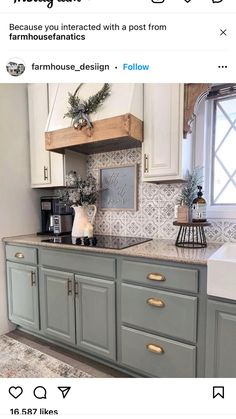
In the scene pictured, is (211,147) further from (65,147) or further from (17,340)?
(17,340)

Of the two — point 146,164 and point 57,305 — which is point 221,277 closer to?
point 146,164

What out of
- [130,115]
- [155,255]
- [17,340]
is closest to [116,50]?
[130,115]

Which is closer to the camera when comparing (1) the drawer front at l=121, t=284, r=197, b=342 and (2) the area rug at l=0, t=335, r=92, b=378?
(1) the drawer front at l=121, t=284, r=197, b=342

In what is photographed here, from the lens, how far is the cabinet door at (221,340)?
1.03m

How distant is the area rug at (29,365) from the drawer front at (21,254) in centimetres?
66

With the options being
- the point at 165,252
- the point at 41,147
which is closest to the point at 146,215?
the point at 165,252

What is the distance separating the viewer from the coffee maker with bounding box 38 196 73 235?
2014mm

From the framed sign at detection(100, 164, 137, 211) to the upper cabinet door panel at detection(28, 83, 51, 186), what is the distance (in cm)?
50

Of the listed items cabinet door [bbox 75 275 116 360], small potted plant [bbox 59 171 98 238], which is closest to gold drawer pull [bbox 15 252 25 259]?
small potted plant [bbox 59 171 98 238]

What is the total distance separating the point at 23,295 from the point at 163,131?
1.64 metres

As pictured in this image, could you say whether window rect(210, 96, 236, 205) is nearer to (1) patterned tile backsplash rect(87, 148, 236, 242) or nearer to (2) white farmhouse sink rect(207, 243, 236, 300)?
(1) patterned tile backsplash rect(87, 148, 236, 242)

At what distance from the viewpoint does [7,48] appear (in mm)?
827
